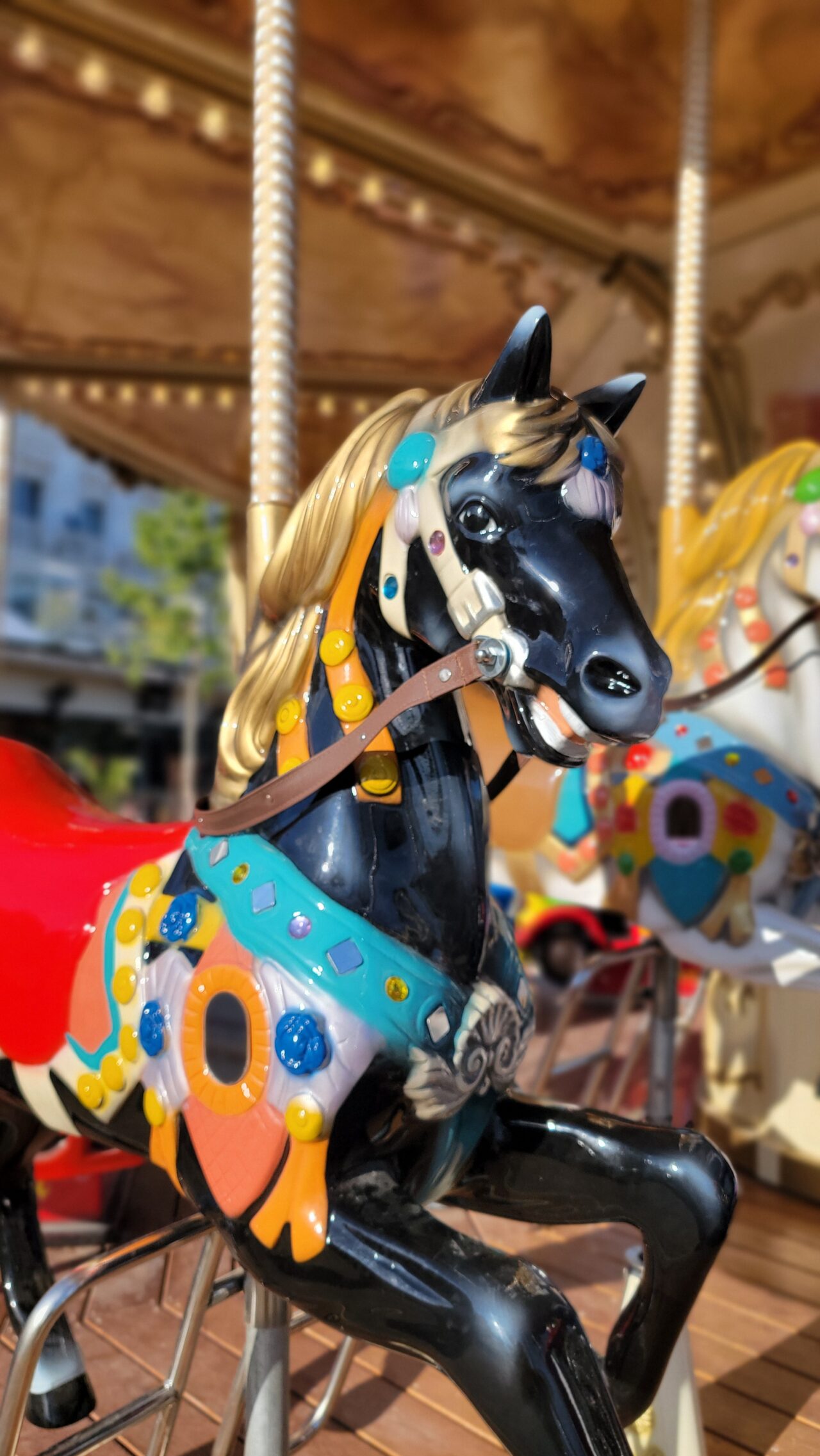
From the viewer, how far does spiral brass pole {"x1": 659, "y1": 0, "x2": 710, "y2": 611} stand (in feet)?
8.17

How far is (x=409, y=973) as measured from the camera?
98 cm

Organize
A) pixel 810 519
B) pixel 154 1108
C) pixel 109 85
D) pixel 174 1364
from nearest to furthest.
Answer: pixel 154 1108 → pixel 174 1364 → pixel 810 519 → pixel 109 85

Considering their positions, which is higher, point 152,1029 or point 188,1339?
point 152,1029

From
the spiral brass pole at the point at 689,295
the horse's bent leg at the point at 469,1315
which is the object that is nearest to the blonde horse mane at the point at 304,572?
the horse's bent leg at the point at 469,1315

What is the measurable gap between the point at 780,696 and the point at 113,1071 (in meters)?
Result: 1.42

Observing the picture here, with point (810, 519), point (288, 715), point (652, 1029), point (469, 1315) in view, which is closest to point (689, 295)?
point (810, 519)

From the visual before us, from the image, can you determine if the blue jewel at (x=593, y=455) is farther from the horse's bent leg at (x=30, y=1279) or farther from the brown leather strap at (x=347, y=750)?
the horse's bent leg at (x=30, y=1279)

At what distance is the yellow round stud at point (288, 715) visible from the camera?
109cm

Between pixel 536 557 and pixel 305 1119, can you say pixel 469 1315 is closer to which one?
pixel 305 1119

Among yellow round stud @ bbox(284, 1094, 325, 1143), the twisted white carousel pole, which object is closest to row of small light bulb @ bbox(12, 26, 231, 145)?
the twisted white carousel pole

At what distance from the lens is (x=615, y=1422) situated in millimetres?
893

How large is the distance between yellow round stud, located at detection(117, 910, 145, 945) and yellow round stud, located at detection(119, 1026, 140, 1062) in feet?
0.29

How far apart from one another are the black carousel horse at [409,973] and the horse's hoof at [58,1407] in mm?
572

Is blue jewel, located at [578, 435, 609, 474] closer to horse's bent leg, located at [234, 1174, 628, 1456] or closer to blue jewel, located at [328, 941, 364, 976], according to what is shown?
blue jewel, located at [328, 941, 364, 976]
